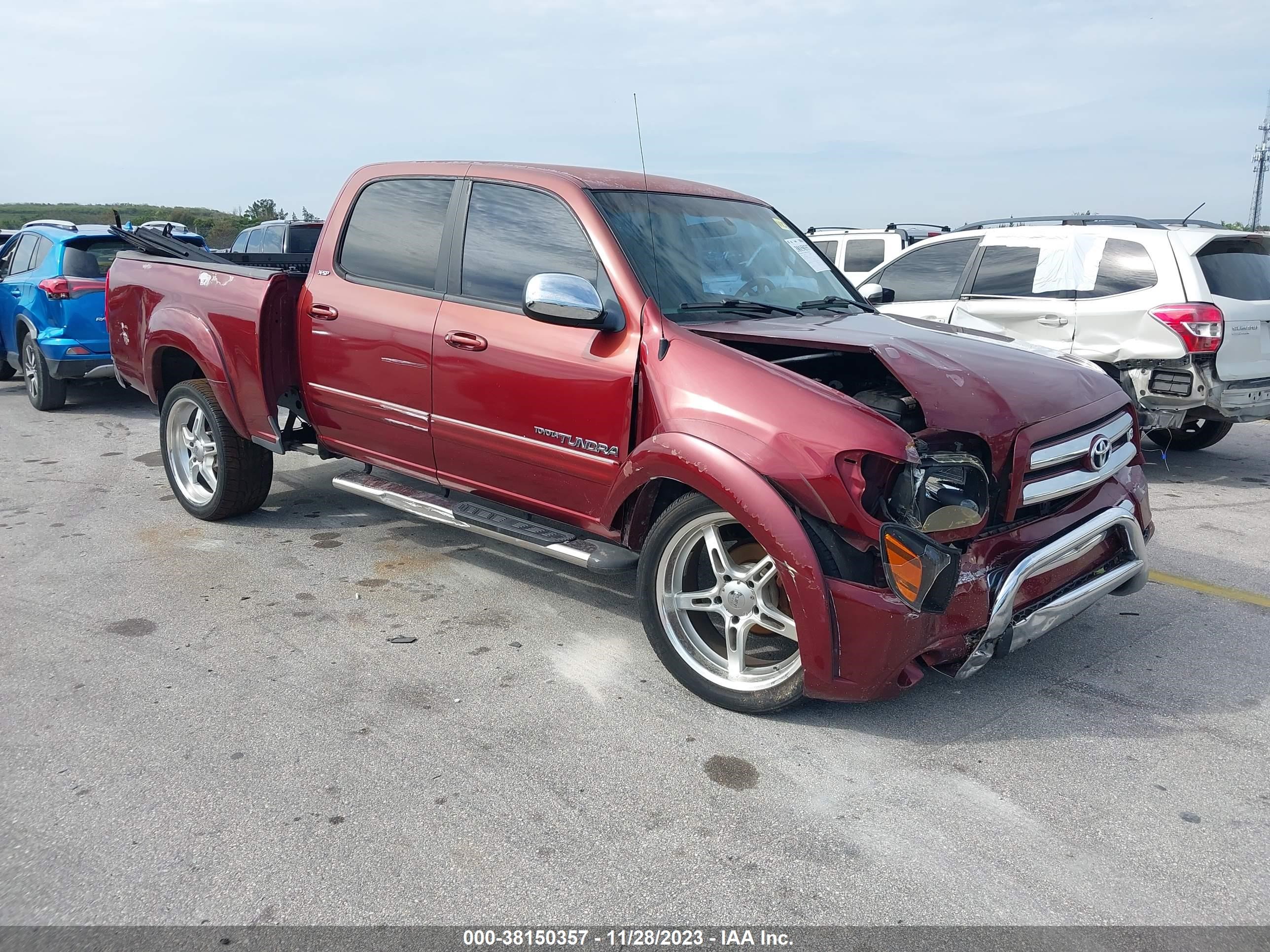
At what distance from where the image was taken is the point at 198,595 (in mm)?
4734

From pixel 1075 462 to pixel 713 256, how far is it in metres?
1.75

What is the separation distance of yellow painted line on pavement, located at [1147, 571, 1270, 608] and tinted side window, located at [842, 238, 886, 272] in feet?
25.3

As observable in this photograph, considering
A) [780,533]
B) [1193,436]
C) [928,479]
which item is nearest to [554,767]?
[780,533]

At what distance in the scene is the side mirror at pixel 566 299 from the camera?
3717 mm

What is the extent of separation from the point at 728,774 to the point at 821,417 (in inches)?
47.4

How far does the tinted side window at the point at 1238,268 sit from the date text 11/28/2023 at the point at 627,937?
20.5ft

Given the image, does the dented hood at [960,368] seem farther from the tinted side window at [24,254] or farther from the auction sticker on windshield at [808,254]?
the tinted side window at [24,254]

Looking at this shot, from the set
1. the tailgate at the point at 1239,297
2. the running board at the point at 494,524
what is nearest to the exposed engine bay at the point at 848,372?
the running board at the point at 494,524

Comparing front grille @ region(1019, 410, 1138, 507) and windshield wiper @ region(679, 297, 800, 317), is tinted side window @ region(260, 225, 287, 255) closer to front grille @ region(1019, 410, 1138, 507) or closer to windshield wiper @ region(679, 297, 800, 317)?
windshield wiper @ region(679, 297, 800, 317)

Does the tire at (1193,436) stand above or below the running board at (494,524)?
below

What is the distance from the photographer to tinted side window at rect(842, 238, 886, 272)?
12.2m

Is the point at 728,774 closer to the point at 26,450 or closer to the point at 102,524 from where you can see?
the point at 102,524

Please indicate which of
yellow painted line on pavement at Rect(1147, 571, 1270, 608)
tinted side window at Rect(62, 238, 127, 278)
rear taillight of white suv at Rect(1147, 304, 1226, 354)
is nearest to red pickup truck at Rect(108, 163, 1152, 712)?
yellow painted line on pavement at Rect(1147, 571, 1270, 608)

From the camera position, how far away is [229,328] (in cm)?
531
